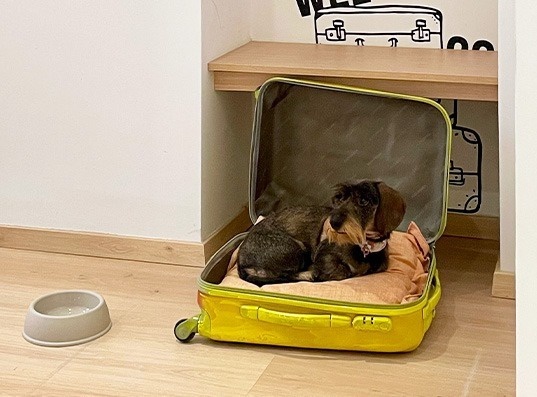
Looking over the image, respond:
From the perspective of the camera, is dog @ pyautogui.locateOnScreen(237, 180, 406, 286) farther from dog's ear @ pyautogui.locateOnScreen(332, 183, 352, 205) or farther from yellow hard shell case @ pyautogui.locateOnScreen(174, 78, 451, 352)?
yellow hard shell case @ pyautogui.locateOnScreen(174, 78, 451, 352)

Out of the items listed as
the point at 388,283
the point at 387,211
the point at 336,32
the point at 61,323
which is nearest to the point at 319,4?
the point at 336,32

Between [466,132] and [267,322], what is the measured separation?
3.33 ft

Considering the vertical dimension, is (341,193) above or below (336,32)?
below

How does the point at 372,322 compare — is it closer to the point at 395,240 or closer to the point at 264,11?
the point at 395,240

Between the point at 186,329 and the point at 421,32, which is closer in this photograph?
the point at 186,329

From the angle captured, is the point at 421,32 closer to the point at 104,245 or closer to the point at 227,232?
the point at 227,232

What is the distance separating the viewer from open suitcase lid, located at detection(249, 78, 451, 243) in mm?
2611

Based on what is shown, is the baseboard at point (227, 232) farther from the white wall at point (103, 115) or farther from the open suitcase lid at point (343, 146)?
the open suitcase lid at point (343, 146)

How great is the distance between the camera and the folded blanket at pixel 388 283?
2.25m

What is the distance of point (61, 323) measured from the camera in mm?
2230

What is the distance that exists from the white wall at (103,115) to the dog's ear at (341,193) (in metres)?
0.53

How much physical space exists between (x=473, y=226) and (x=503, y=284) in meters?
0.46
